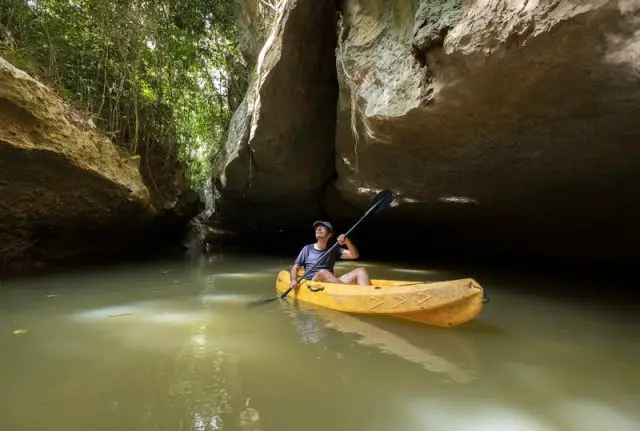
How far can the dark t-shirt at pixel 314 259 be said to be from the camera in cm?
484

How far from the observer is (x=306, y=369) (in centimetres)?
236

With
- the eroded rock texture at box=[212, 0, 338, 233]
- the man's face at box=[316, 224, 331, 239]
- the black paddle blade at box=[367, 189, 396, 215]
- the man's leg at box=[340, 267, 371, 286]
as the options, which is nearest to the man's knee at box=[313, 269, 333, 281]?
the man's leg at box=[340, 267, 371, 286]

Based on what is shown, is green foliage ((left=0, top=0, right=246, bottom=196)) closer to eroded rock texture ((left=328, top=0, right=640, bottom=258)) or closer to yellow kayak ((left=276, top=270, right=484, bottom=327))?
eroded rock texture ((left=328, top=0, right=640, bottom=258))

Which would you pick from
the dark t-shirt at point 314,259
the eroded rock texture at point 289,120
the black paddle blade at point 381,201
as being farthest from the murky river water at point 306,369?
the eroded rock texture at point 289,120

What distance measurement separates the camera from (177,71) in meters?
8.83

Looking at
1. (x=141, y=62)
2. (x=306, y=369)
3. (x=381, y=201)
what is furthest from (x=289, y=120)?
(x=306, y=369)

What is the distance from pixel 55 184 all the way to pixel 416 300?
541cm

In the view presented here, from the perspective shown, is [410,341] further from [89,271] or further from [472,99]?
[89,271]

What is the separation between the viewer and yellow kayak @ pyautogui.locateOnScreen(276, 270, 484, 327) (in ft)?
10.3

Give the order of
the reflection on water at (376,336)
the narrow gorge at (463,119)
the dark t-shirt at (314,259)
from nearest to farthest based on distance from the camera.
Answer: the reflection on water at (376,336) → the narrow gorge at (463,119) → the dark t-shirt at (314,259)

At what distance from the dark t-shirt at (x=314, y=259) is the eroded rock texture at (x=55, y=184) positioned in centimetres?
347

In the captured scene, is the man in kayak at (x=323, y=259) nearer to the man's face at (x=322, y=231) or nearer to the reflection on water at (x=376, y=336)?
the man's face at (x=322, y=231)

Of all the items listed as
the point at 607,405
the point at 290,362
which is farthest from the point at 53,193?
the point at 607,405

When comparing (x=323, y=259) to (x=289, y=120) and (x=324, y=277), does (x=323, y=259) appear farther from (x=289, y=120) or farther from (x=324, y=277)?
(x=289, y=120)
